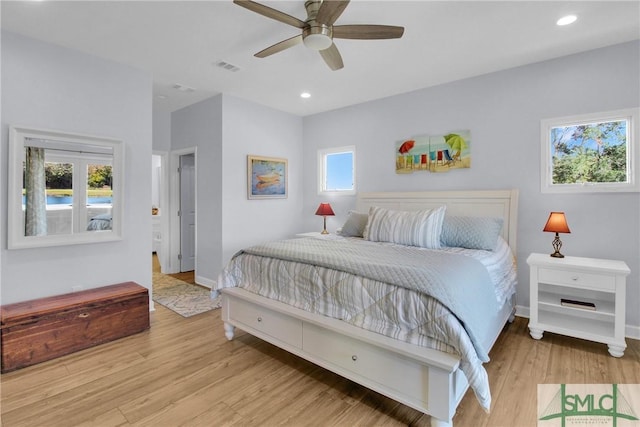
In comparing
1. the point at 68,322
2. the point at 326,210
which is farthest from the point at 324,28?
the point at 68,322

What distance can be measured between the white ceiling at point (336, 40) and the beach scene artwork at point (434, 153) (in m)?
0.67

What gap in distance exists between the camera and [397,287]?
1848mm

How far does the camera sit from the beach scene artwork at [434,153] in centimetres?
362

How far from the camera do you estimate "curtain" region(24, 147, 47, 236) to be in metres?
2.64

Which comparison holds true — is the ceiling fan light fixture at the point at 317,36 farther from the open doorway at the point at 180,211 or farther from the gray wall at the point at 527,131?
the open doorway at the point at 180,211

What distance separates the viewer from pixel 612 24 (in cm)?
246

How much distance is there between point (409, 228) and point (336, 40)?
187 cm

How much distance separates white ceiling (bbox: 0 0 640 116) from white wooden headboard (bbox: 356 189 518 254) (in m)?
1.34

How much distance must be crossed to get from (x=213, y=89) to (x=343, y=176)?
2205 millimetres

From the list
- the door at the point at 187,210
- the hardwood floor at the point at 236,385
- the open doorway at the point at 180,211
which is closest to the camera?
the hardwood floor at the point at 236,385

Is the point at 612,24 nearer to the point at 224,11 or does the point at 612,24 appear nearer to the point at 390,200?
the point at 390,200

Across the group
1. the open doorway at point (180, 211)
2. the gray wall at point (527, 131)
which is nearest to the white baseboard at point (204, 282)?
the open doorway at point (180, 211)

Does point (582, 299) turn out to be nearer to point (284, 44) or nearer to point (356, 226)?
point (356, 226)

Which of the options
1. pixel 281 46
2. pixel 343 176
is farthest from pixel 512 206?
pixel 281 46
